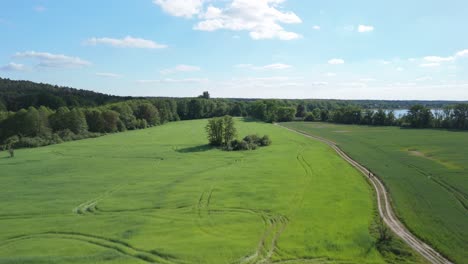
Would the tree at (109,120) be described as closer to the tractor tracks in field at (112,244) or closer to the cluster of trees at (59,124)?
the cluster of trees at (59,124)

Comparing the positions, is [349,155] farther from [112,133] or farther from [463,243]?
[112,133]

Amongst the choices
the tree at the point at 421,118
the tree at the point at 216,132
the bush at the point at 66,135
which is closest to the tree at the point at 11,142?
the bush at the point at 66,135

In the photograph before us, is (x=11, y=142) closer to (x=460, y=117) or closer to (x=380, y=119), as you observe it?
(x=380, y=119)

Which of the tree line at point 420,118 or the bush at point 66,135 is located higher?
the tree line at point 420,118

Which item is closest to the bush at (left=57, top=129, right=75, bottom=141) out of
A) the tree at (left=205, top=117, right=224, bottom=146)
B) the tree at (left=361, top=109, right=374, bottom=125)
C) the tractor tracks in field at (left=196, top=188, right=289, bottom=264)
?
the tree at (left=205, top=117, right=224, bottom=146)

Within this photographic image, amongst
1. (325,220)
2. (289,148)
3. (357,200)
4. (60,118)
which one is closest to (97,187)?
Answer: (325,220)
